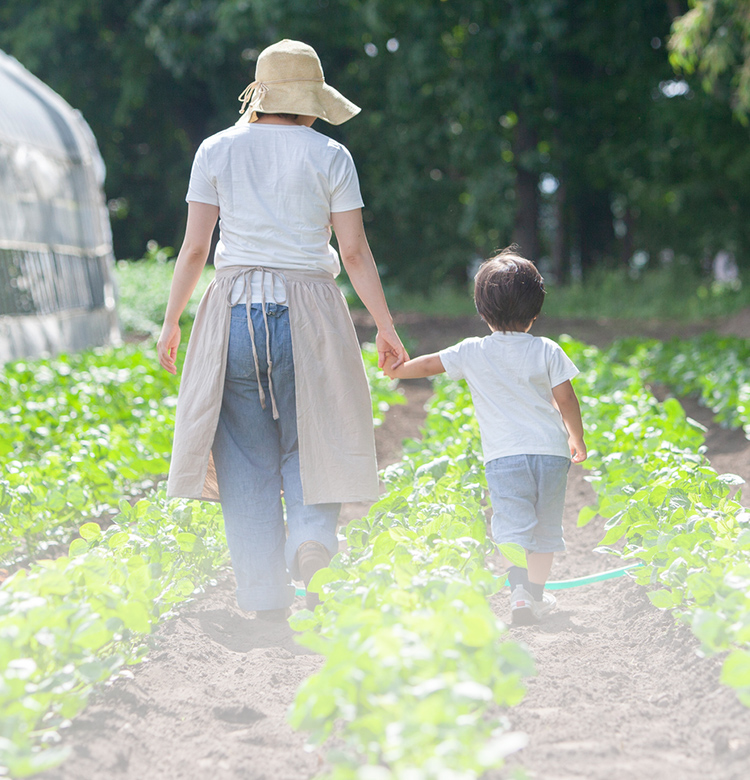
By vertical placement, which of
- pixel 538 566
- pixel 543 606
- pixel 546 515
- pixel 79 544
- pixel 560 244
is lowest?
pixel 560 244

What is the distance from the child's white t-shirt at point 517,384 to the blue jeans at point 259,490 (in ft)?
1.82

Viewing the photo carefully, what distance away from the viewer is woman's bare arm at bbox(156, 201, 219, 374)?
118 inches

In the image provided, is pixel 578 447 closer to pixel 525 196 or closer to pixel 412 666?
pixel 412 666

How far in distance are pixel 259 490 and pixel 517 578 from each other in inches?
34.7

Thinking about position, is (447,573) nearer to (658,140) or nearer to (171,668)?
(171,668)

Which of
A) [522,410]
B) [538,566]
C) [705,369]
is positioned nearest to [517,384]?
[522,410]

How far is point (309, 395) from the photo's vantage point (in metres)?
3.05

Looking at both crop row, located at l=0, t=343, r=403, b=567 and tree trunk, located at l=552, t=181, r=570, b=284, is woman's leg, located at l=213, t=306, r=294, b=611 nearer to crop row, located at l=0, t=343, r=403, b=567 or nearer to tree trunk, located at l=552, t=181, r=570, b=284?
crop row, located at l=0, t=343, r=403, b=567

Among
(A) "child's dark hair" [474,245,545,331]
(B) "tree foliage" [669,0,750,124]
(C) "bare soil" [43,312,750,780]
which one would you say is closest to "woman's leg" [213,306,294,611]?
(C) "bare soil" [43,312,750,780]

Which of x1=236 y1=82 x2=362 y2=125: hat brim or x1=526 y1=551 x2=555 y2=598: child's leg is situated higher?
x1=236 y1=82 x2=362 y2=125: hat brim

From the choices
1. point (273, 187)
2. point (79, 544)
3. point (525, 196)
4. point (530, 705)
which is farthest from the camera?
point (525, 196)

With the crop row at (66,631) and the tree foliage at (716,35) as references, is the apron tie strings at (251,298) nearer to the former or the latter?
the crop row at (66,631)

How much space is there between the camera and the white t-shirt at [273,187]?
295cm

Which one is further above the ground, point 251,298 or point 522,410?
point 251,298
